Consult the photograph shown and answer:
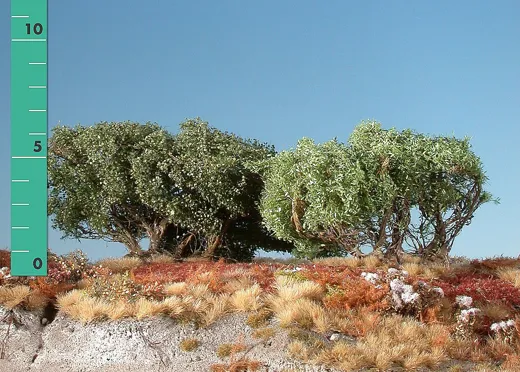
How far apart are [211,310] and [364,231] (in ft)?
35.0

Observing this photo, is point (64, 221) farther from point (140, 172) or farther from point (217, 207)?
point (217, 207)

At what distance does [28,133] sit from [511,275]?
16.7 m

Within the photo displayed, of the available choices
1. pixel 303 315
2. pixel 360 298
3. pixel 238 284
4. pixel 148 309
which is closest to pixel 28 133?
pixel 148 309

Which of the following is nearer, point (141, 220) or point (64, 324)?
point (64, 324)

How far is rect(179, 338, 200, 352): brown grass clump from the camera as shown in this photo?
45.4 ft

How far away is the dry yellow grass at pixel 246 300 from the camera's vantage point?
1492 cm

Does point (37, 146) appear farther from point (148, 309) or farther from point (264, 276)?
point (264, 276)

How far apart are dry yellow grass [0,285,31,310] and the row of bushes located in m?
11.0

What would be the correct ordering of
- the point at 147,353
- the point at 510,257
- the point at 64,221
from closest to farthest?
the point at 147,353 → the point at 510,257 → the point at 64,221

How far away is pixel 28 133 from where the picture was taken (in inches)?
597

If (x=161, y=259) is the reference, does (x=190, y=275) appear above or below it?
above

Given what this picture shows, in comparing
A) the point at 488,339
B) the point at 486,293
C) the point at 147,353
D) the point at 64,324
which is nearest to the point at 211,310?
the point at 147,353

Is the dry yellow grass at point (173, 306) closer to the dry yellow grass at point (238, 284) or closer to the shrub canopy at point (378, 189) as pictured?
the dry yellow grass at point (238, 284)

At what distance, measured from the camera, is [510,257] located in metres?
26.0
